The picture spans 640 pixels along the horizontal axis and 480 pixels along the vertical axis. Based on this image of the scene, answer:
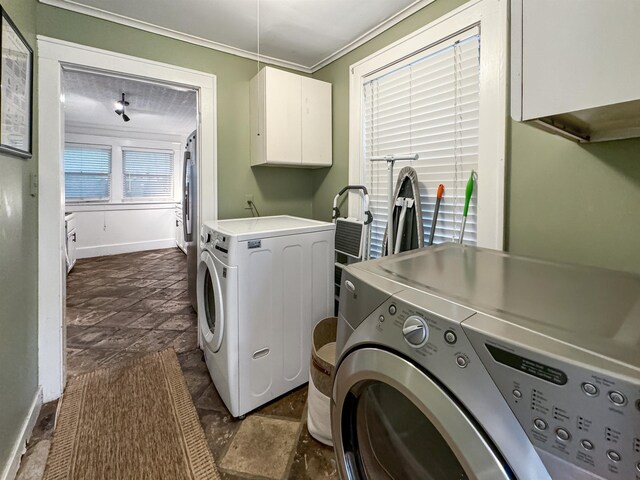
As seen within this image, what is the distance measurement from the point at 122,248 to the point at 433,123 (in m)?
6.18

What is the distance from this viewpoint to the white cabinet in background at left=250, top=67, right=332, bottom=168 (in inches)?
89.8

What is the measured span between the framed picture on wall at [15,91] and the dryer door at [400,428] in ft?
5.26

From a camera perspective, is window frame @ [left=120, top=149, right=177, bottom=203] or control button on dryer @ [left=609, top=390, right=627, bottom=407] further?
window frame @ [left=120, top=149, right=177, bottom=203]

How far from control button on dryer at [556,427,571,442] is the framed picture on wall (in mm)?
1885

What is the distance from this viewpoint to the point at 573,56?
0.64 meters

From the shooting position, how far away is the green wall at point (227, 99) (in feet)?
6.14

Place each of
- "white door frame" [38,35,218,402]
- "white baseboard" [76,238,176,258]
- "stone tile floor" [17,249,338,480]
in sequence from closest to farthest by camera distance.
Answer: "stone tile floor" [17,249,338,480] < "white door frame" [38,35,218,402] < "white baseboard" [76,238,176,258]

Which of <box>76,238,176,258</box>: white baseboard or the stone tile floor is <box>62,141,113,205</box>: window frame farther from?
the stone tile floor

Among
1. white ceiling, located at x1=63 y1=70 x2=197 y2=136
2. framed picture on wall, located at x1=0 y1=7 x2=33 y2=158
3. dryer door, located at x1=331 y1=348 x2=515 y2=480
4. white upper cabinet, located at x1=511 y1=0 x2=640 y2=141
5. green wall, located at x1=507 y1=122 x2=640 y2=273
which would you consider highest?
white ceiling, located at x1=63 y1=70 x2=197 y2=136

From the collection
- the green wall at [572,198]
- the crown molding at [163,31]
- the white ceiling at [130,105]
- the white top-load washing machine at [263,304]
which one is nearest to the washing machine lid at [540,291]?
the green wall at [572,198]

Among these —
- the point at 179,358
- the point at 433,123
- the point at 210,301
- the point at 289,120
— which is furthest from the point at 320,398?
the point at 289,120

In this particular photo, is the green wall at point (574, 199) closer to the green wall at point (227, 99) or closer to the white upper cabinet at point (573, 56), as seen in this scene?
the white upper cabinet at point (573, 56)

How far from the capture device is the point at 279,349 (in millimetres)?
1771

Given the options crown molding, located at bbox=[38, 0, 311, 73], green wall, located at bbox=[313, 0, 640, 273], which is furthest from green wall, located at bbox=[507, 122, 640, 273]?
crown molding, located at bbox=[38, 0, 311, 73]
